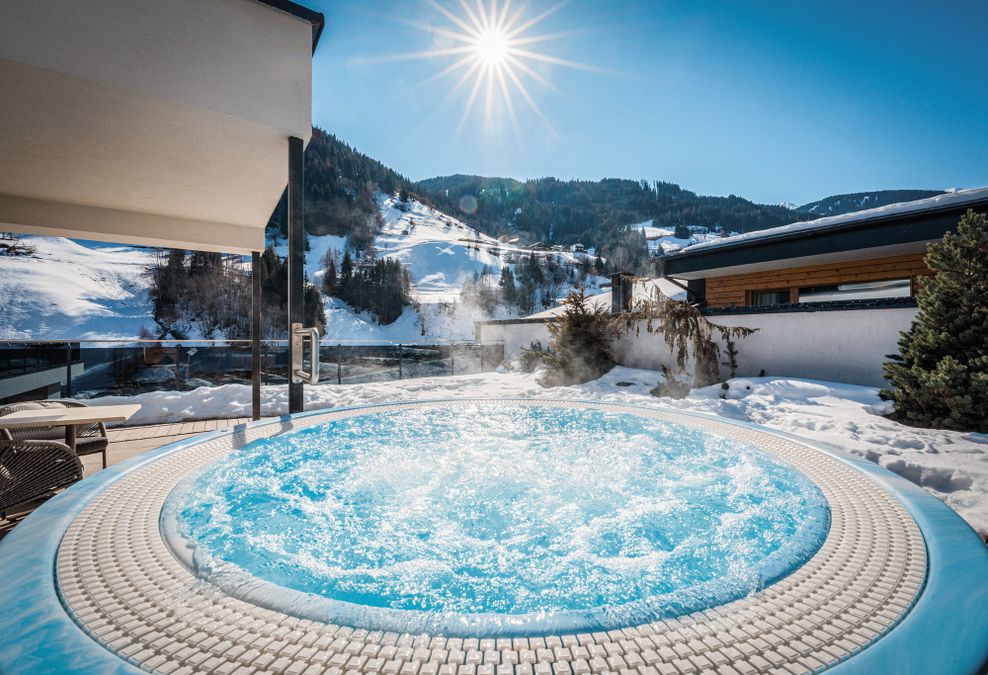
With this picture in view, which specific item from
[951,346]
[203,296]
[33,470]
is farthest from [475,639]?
[203,296]

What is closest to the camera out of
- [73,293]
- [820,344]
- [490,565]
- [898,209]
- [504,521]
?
[490,565]

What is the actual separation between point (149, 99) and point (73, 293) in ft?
137

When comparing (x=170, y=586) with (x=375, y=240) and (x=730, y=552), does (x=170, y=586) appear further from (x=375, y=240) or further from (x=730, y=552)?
(x=375, y=240)

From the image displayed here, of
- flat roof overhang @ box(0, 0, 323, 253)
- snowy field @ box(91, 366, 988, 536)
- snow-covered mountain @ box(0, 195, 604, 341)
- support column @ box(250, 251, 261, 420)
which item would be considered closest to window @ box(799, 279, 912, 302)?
snowy field @ box(91, 366, 988, 536)

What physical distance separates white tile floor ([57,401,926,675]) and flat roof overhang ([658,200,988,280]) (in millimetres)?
7530

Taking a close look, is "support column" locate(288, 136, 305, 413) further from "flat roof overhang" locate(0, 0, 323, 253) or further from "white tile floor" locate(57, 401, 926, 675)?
"white tile floor" locate(57, 401, 926, 675)

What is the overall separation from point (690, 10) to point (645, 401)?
11373 millimetres

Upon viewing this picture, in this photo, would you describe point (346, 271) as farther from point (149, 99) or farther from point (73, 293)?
point (149, 99)

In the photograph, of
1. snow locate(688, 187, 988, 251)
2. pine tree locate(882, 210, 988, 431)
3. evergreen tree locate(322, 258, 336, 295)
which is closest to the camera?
pine tree locate(882, 210, 988, 431)

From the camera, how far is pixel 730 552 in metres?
1.84

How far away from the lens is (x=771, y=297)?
899cm

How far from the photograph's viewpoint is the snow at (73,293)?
27656 mm

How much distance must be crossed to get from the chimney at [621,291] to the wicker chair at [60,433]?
9.36m

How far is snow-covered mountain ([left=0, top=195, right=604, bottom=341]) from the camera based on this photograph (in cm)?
2861
